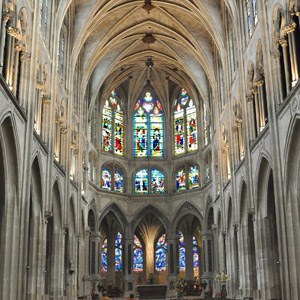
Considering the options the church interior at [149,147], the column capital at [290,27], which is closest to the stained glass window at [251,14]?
the church interior at [149,147]

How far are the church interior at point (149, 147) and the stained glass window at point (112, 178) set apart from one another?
0.41ft

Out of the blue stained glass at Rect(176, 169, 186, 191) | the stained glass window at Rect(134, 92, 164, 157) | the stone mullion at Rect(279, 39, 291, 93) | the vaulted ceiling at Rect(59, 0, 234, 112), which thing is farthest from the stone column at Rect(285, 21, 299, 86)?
the stained glass window at Rect(134, 92, 164, 157)

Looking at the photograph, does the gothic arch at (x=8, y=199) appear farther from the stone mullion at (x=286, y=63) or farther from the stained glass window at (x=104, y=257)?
the stained glass window at (x=104, y=257)

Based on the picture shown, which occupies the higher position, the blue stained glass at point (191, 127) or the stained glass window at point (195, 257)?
the blue stained glass at point (191, 127)

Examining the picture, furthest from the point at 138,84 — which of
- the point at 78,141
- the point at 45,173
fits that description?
the point at 45,173

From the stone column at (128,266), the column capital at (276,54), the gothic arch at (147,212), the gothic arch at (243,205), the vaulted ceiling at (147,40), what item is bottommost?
the stone column at (128,266)

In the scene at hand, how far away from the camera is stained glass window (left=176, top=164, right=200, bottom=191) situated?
147 ft

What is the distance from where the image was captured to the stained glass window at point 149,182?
4641cm

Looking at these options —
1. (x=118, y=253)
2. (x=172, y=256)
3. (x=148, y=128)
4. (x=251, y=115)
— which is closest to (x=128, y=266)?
(x=118, y=253)

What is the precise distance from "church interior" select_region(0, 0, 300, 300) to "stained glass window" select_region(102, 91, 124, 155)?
0.42 feet

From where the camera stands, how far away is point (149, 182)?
46.7 meters

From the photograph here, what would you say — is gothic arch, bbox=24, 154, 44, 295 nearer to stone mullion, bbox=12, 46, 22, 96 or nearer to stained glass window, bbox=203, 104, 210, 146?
stone mullion, bbox=12, 46, 22, 96

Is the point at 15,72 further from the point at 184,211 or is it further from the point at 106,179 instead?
the point at 184,211

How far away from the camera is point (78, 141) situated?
35875mm
